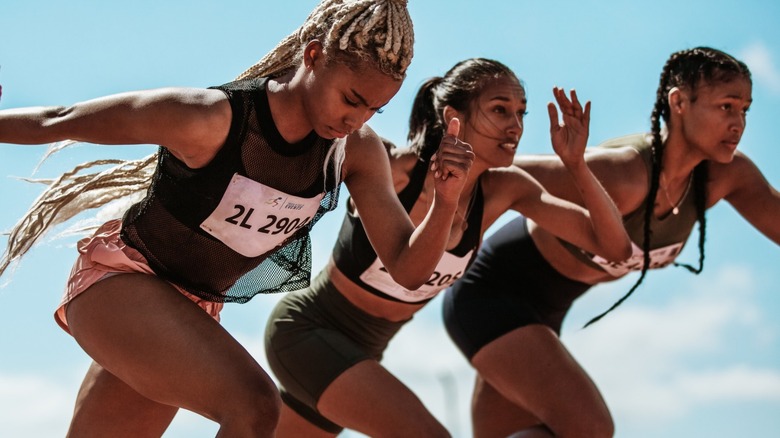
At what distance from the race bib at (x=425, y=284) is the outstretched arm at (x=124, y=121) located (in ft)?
4.83

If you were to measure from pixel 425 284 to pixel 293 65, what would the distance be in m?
1.31

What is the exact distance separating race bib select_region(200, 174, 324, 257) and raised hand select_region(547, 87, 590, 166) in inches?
52.1

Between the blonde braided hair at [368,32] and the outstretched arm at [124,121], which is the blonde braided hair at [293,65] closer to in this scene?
the blonde braided hair at [368,32]

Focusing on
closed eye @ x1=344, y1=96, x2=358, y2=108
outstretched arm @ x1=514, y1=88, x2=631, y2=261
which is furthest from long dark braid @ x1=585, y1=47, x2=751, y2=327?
closed eye @ x1=344, y1=96, x2=358, y2=108

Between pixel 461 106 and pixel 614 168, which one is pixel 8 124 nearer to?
pixel 461 106

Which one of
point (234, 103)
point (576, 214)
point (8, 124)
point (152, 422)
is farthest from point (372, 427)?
point (8, 124)

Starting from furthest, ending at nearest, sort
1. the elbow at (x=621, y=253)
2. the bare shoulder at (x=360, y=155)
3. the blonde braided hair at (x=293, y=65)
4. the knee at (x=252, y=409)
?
the elbow at (x=621, y=253) < the bare shoulder at (x=360, y=155) < the blonde braided hair at (x=293, y=65) < the knee at (x=252, y=409)

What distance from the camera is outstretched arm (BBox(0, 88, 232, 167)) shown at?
10.7ft

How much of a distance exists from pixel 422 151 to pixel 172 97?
5.38 feet

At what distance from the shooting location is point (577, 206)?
4.76m

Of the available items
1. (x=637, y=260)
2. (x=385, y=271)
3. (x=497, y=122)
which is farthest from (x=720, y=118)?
(x=385, y=271)

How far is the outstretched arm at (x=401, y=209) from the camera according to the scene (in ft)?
11.2

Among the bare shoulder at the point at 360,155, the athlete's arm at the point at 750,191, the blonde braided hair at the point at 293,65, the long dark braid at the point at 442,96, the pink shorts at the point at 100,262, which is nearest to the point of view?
the blonde braided hair at the point at 293,65

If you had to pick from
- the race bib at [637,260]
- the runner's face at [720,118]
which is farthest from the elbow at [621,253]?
the runner's face at [720,118]
